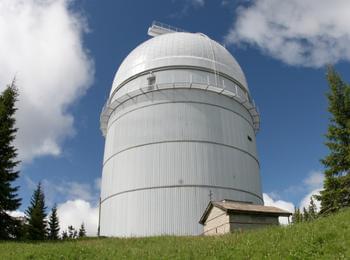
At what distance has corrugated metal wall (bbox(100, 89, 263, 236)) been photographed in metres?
21.3

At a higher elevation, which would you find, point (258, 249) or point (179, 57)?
point (179, 57)

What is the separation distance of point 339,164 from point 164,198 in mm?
10903

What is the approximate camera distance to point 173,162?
72.9 ft

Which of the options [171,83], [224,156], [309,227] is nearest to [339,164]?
[224,156]

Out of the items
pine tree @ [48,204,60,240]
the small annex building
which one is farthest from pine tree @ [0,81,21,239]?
pine tree @ [48,204,60,240]

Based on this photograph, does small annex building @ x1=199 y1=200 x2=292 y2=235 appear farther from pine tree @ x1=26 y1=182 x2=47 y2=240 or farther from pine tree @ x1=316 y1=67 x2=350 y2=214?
pine tree @ x1=26 y1=182 x2=47 y2=240

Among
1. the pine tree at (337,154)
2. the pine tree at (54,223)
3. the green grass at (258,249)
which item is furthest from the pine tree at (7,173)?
the pine tree at (54,223)

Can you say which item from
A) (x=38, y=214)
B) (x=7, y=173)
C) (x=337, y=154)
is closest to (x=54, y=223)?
(x=38, y=214)

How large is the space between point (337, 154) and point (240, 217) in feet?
26.2

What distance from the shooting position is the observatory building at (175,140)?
70.4 ft

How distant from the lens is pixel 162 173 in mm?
22047

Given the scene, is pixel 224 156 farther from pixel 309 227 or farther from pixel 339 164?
pixel 309 227

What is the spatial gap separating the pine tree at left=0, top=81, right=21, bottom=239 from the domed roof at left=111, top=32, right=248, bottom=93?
9.77 m

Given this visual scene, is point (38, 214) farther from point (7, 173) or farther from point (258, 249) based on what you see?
point (258, 249)
